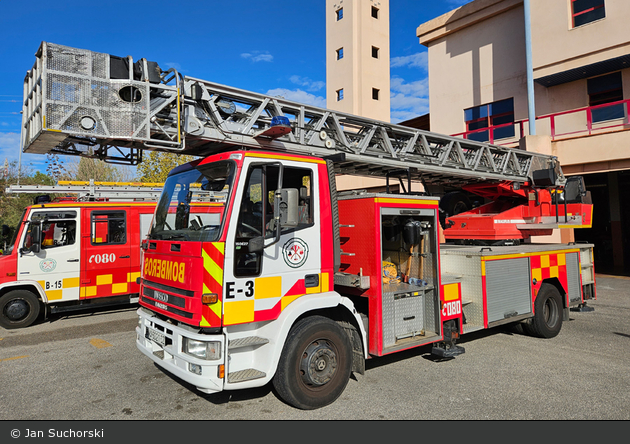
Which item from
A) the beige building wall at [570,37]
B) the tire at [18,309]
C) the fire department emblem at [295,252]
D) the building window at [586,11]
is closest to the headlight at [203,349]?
the fire department emblem at [295,252]

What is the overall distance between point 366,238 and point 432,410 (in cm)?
186

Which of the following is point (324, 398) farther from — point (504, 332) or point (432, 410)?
point (504, 332)

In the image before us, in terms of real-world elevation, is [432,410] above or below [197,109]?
below

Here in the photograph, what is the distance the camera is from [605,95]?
1406cm

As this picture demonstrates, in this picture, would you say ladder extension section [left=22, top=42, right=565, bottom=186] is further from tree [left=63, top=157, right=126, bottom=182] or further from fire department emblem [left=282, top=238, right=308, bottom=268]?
tree [left=63, top=157, right=126, bottom=182]

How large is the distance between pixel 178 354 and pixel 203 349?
0.98 ft

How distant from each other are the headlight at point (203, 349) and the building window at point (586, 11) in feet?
53.2

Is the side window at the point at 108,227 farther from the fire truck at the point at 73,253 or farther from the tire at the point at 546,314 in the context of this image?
the tire at the point at 546,314

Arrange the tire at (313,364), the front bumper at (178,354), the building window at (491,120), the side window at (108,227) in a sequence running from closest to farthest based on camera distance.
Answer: the front bumper at (178,354) → the tire at (313,364) → the side window at (108,227) → the building window at (491,120)

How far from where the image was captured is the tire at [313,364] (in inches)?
→ 149

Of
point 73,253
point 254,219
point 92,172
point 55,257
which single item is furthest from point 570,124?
point 92,172

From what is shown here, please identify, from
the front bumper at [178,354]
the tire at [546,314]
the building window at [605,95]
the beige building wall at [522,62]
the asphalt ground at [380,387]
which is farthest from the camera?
the building window at [605,95]

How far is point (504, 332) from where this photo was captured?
6.98m
